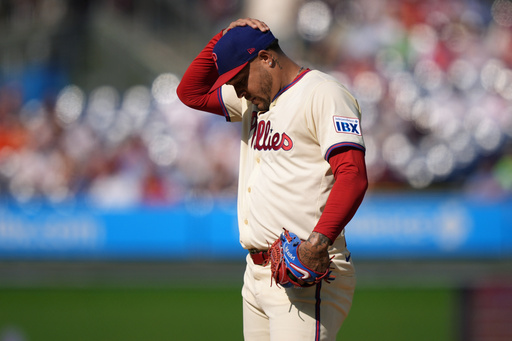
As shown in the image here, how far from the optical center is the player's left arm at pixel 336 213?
2.44 m

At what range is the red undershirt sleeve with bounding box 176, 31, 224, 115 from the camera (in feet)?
10.4

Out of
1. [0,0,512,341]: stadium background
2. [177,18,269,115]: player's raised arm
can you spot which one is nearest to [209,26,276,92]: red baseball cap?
[177,18,269,115]: player's raised arm

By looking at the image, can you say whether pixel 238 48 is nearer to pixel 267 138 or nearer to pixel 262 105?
pixel 262 105

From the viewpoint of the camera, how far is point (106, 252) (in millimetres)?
8945

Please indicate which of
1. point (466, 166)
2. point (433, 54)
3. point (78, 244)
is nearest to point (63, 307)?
point (78, 244)

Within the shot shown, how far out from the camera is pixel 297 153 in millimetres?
2709

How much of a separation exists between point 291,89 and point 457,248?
6202 mm

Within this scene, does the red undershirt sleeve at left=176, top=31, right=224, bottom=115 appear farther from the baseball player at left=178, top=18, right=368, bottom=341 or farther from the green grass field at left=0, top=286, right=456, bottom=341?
the green grass field at left=0, top=286, right=456, bottom=341

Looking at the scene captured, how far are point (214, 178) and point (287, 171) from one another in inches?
257

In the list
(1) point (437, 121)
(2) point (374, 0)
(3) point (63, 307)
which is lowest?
(3) point (63, 307)

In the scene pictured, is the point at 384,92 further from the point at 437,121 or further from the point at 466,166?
the point at 466,166

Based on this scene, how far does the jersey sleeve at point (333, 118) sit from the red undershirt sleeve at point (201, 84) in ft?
2.17

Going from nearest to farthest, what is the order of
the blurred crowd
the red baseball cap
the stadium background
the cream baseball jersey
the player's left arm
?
the player's left arm
the cream baseball jersey
the red baseball cap
the stadium background
the blurred crowd

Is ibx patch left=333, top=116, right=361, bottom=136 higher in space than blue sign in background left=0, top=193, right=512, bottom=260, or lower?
higher
